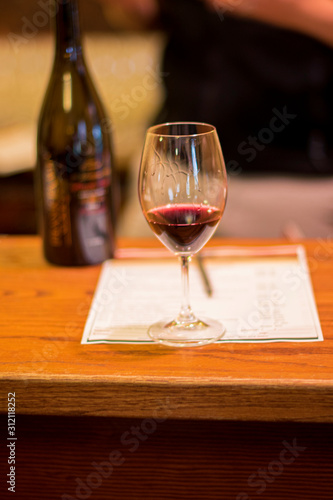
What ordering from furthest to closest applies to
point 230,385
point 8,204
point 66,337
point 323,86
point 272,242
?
point 8,204 < point 323,86 < point 272,242 < point 66,337 < point 230,385

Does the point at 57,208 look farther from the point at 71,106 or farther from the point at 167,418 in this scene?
the point at 167,418

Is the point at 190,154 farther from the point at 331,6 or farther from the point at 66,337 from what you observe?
the point at 331,6

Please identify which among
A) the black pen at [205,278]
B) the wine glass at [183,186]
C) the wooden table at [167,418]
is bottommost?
the wooden table at [167,418]

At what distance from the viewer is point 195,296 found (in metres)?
0.83

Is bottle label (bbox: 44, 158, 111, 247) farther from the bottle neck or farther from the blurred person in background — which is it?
the blurred person in background

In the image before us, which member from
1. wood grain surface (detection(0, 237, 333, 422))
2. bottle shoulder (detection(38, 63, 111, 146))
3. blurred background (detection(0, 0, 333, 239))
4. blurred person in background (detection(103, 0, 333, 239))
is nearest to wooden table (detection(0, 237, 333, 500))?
wood grain surface (detection(0, 237, 333, 422))

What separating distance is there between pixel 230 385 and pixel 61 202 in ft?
1.43

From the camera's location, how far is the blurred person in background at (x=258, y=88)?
1.74m

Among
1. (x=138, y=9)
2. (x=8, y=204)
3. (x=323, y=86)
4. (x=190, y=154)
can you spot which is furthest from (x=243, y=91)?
(x=190, y=154)

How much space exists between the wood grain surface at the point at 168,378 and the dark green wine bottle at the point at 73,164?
24 centimetres

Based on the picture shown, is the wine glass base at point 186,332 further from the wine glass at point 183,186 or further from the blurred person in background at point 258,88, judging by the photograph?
the blurred person in background at point 258,88

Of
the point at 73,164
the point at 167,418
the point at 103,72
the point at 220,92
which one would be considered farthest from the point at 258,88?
the point at 167,418

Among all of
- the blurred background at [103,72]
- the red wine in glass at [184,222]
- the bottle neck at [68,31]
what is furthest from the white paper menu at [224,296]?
the blurred background at [103,72]

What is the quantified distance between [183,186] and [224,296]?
23cm
